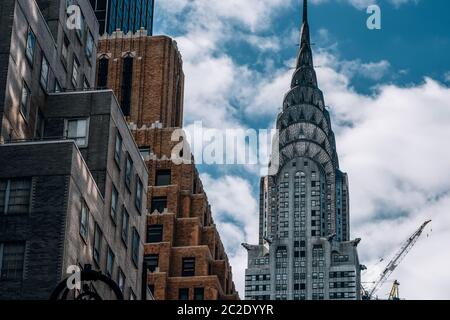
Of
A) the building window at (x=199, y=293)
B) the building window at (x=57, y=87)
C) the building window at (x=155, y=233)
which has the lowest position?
the building window at (x=199, y=293)

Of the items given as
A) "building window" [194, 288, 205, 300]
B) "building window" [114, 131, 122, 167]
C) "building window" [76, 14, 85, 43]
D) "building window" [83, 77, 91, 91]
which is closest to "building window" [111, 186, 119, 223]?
"building window" [114, 131, 122, 167]

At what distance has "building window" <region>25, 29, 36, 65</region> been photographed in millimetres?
A: 69688

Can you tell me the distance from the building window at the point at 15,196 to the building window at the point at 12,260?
1793 mm

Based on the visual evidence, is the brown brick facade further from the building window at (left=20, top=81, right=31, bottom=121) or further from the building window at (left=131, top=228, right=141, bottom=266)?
the building window at (left=20, top=81, right=31, bottom=121)

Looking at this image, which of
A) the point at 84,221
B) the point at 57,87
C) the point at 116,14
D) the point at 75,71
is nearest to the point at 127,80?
the point at 116,14

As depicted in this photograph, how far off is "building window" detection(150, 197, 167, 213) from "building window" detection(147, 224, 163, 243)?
90.4 inches

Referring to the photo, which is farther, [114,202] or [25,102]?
[114,202]

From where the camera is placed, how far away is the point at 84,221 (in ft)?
208

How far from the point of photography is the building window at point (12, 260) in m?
58.2

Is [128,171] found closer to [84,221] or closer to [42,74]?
[42,74]

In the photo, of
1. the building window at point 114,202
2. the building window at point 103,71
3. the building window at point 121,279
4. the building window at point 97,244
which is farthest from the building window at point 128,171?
the building window at point 103,71

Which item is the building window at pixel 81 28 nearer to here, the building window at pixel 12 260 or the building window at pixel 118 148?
the building window at pixel 118 148

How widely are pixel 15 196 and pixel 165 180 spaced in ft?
217
